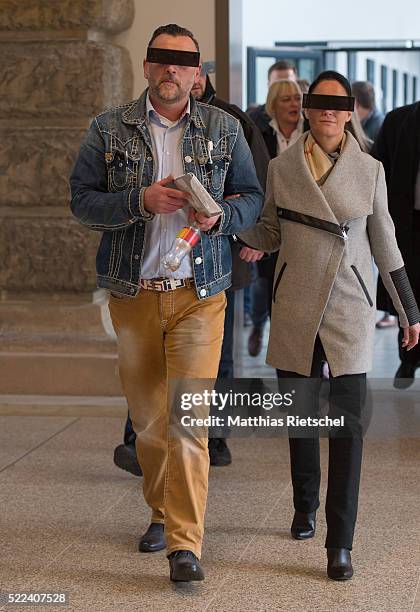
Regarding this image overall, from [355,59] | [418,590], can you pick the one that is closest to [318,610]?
[418,590]

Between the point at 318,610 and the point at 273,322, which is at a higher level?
the point at 273,322

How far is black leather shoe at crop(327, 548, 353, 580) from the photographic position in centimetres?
414

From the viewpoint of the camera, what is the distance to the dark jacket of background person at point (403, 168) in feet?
21.2

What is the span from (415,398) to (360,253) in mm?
2962

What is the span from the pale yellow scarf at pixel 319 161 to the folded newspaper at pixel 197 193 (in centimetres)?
56

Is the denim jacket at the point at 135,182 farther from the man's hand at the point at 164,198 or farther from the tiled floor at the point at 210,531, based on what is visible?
the tiled floor at the point at 210,531

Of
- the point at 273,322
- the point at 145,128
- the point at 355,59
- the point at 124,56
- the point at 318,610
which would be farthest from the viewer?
the point at 355,59

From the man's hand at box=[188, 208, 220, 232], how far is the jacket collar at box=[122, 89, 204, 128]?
365 mm

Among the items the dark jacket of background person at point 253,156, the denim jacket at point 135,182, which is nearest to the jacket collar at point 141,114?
the denim jacket at point 135,182

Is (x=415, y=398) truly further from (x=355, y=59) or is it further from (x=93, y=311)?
(x=355, y=59)

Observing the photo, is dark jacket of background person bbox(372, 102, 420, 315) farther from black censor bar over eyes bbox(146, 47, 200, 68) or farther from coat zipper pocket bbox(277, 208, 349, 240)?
black censor bar over eyes bbox(146, 47, 200, 68)

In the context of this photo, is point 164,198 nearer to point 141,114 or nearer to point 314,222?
point 141,114

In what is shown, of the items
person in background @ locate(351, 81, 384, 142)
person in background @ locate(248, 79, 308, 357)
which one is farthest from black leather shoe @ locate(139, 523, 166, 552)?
person in background @ locate(351, 81, 384, 142)

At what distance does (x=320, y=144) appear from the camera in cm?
435
